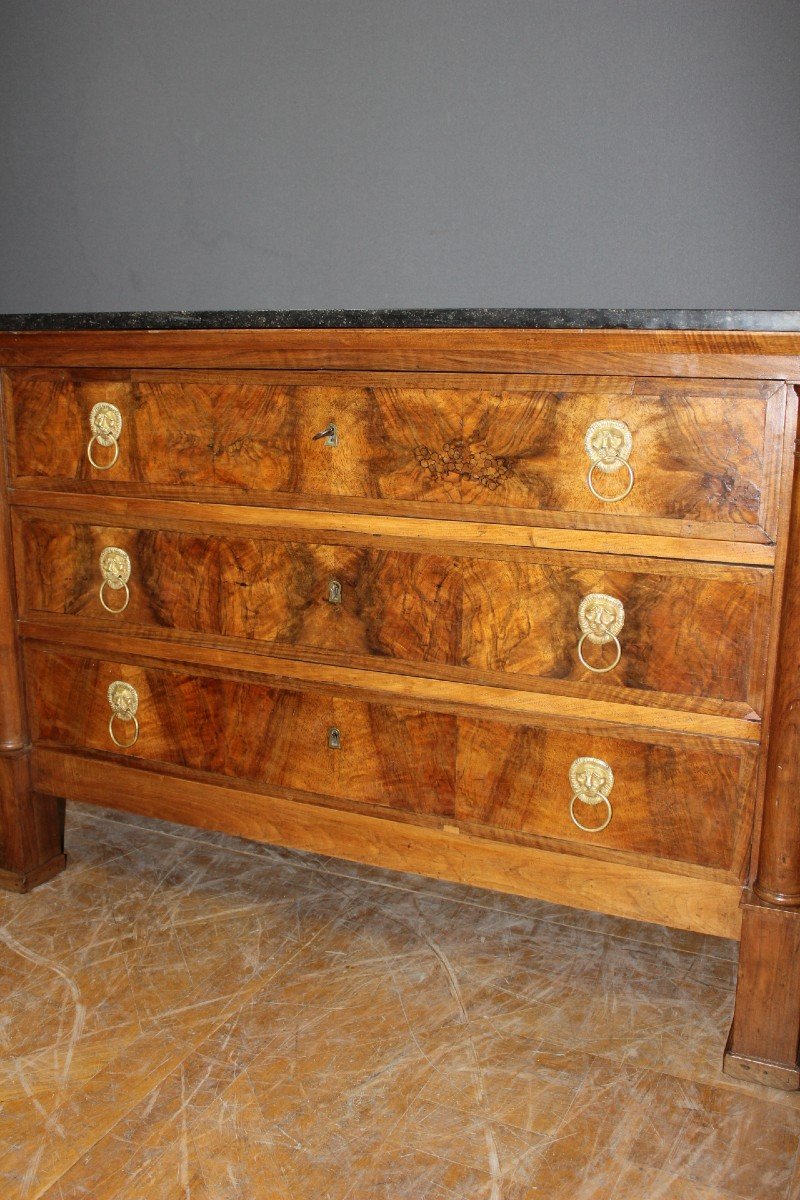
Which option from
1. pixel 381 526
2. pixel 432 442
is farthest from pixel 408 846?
pixel 432 442

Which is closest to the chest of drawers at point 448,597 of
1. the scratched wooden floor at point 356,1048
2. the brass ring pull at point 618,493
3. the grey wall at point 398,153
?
the brass ring pull at point 618,493

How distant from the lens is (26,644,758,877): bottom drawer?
1380 millimetres

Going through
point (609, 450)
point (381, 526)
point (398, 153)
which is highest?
point (398, 153)

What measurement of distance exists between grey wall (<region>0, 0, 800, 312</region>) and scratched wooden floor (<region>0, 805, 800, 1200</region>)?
1.24 m

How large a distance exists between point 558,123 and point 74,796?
158 centimetres

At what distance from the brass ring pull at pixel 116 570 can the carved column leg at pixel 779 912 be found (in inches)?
39.8

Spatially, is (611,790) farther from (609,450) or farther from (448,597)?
(609,450)

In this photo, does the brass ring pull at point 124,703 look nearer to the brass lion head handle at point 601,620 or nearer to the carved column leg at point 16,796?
the carved column leg at point 16,796

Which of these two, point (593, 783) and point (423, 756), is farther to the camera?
point (423, 756)

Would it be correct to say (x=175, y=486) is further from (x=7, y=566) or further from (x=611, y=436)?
(x=611, y=436)

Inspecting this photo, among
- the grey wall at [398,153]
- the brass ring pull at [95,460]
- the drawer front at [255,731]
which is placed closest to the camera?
the drawer front at [255,731]

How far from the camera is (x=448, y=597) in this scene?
1.46 meters

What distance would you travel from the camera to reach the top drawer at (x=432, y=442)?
128cm

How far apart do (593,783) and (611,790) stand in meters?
0.03
